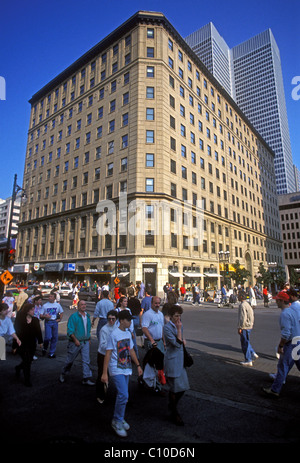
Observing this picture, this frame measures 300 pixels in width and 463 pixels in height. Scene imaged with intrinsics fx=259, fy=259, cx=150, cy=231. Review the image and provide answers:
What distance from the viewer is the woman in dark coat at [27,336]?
5559mm

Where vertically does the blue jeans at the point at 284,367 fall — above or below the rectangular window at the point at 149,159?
below

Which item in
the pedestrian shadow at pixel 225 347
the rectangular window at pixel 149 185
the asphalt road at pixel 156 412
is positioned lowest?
the pedestrian shadow at pixel 225 347

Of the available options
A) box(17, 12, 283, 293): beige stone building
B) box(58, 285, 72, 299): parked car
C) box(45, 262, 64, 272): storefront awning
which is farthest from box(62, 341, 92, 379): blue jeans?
box(45, 262, 64, 272): storefront awning

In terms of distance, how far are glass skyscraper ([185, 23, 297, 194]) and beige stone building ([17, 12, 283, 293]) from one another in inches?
3922

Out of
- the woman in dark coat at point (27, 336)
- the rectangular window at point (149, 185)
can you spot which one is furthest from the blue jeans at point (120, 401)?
the rectangular window at point (149, 185)

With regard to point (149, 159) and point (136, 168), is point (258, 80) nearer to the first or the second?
point (149, 159)

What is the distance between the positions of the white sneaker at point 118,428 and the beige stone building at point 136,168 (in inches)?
988

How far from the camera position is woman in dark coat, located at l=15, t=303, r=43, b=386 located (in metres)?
5.56

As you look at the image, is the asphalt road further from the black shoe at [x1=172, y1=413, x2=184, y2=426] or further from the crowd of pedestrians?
the crowd of pedestrians

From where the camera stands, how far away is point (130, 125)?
1380 inches

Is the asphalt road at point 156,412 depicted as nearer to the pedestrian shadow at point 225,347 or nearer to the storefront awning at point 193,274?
the pedestrian shadow at point 225,347

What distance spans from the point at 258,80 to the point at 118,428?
7047 inches
